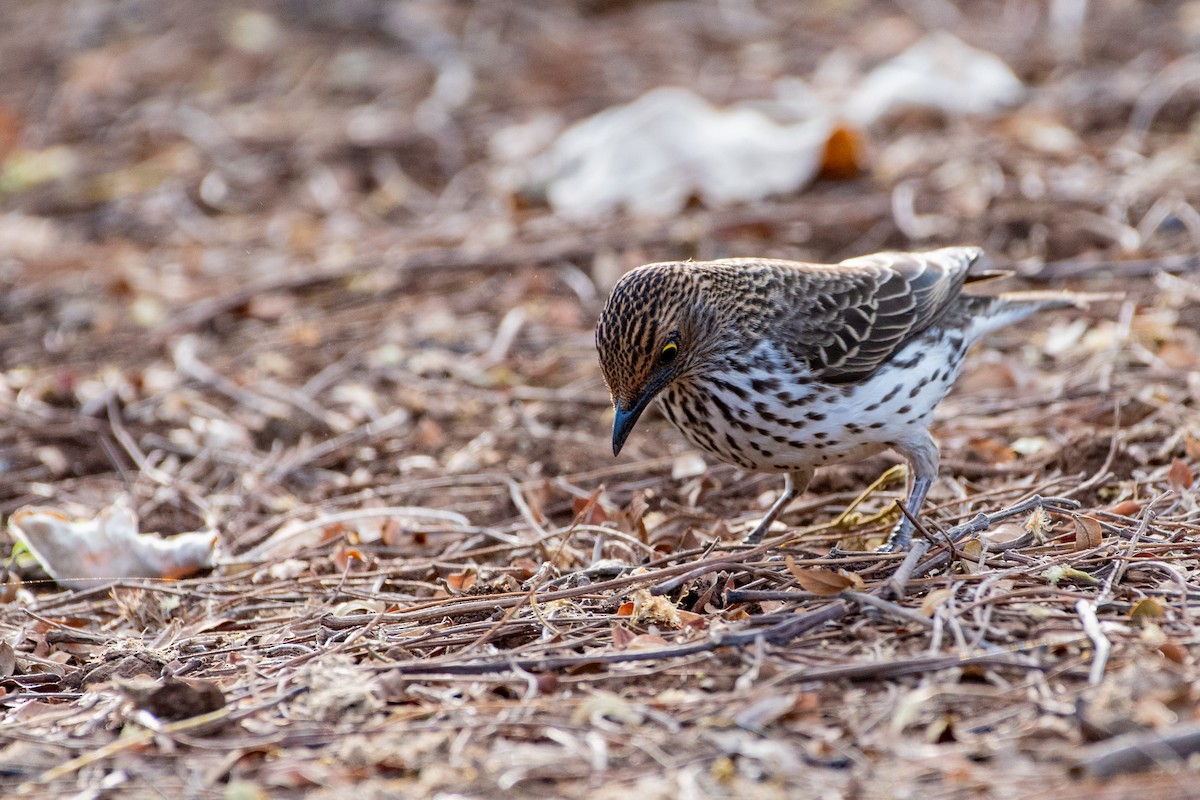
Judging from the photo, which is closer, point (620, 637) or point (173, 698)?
point (173, 698)

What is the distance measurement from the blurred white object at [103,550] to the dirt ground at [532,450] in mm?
45

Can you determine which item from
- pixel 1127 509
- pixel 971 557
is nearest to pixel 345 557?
pixel 971 557

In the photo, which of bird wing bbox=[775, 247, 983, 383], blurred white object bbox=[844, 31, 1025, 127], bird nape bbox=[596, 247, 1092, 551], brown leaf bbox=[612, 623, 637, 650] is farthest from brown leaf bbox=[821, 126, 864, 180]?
brown leaf bbox=[612, 623, 637, 650]

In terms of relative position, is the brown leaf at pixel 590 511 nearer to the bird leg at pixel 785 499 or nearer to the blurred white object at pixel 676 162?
the bird leg at pixel 785 499

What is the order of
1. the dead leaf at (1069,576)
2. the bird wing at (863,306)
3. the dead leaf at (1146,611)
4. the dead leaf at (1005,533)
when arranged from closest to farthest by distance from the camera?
1. the dead leaf at (1146,611)
2. the dead leaf at (1069,576)
3. the dead leaf at (1005,533)
4. the bird wing at (863,306)

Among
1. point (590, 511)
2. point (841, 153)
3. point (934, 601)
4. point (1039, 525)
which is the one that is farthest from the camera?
point (841, 153)

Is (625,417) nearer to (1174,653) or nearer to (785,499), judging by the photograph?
(785,499)

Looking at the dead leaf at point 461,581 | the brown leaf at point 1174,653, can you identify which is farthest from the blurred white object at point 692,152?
the brown leaf at point 1174,653

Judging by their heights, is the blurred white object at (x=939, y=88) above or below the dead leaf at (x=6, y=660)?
above

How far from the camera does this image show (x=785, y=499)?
19.6 ft

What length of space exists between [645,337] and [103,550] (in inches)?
104

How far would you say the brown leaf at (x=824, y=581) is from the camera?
4641mm

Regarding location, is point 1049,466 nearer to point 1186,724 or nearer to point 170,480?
point 1186,724

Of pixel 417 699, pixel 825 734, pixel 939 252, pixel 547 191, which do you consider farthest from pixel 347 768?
pixel 547 191
